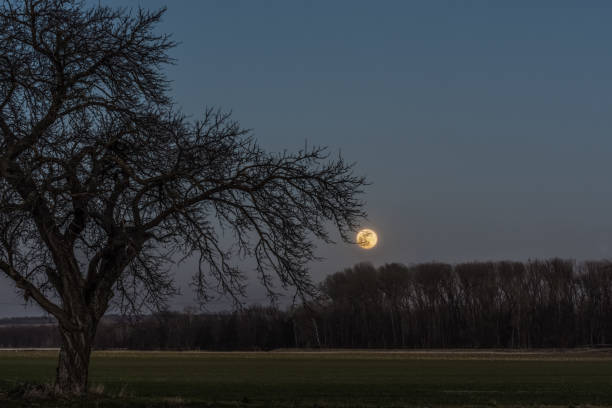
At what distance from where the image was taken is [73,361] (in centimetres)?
1361

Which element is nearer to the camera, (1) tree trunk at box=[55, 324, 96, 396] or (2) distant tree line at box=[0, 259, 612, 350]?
(1) tree trunk at box=[55, 324, 96, 396]

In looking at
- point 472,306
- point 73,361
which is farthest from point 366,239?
point 472,306

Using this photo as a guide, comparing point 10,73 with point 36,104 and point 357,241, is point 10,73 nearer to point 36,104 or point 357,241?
point 36,104

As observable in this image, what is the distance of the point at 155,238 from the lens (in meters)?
14.5

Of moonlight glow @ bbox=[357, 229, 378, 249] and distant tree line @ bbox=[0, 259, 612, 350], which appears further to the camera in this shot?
distant tree line @ bbox=[0, 259, 612, 350]

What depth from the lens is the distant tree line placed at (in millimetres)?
128125

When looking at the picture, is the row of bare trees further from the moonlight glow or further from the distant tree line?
the moonlight glow

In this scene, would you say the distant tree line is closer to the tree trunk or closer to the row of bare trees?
the row of bare trees

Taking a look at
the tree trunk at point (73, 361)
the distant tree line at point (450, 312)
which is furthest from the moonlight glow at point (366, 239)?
the distant tree line at point (450, 312)

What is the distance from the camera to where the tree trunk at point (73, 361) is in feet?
44.4

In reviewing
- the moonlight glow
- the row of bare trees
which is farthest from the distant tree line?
the moonlight glow

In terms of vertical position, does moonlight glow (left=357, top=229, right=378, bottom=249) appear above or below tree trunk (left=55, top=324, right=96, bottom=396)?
above

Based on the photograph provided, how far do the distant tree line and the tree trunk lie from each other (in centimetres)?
11101

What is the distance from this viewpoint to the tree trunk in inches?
532
